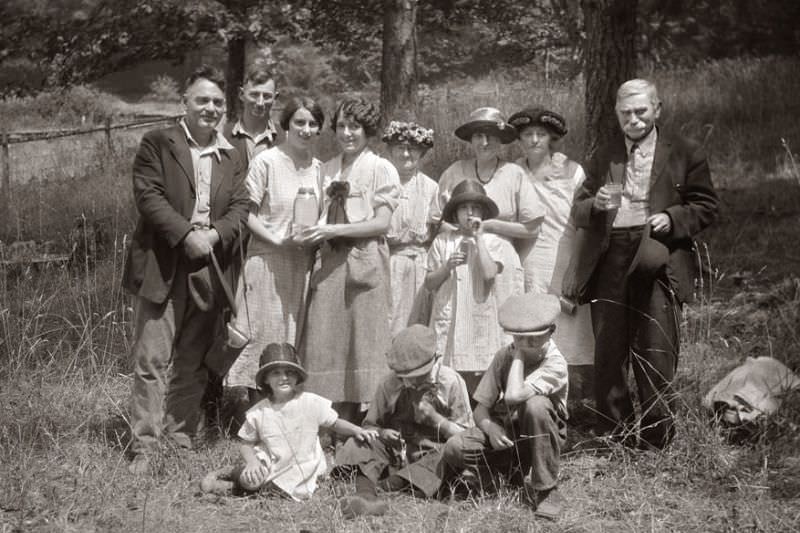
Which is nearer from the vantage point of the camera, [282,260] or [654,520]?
[654,520]

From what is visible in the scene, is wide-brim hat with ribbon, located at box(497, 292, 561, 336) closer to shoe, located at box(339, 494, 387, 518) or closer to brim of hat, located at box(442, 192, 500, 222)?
brim of hat, located at box(442, 192, 500, 222)

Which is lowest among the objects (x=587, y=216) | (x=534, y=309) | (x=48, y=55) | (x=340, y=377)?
(x=340, y=377)

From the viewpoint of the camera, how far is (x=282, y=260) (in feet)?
18.6

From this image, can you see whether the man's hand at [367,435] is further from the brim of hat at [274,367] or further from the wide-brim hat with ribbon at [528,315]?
the wide-brim hat with ribbon at [528,315]

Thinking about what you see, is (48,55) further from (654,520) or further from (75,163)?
(654,520)

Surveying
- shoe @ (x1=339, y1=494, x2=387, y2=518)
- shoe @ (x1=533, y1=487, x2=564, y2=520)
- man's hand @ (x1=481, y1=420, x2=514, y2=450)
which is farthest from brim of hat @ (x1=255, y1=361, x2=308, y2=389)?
shoe @ (x1=533, y1=487, x2=564, y2=520)

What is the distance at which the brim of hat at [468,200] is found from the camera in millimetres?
5551

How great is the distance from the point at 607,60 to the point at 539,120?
210 centimetres

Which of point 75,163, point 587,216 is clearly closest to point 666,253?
point 587,216

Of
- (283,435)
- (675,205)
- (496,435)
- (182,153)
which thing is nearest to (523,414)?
(496,435)

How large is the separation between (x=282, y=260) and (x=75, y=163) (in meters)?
9.23

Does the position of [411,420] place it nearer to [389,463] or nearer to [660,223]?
[389,463]

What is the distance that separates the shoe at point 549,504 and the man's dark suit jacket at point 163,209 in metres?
2.10

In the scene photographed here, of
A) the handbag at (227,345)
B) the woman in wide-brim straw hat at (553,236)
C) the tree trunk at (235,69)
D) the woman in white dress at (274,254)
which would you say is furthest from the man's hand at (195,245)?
the tree trunk at (235,69)
